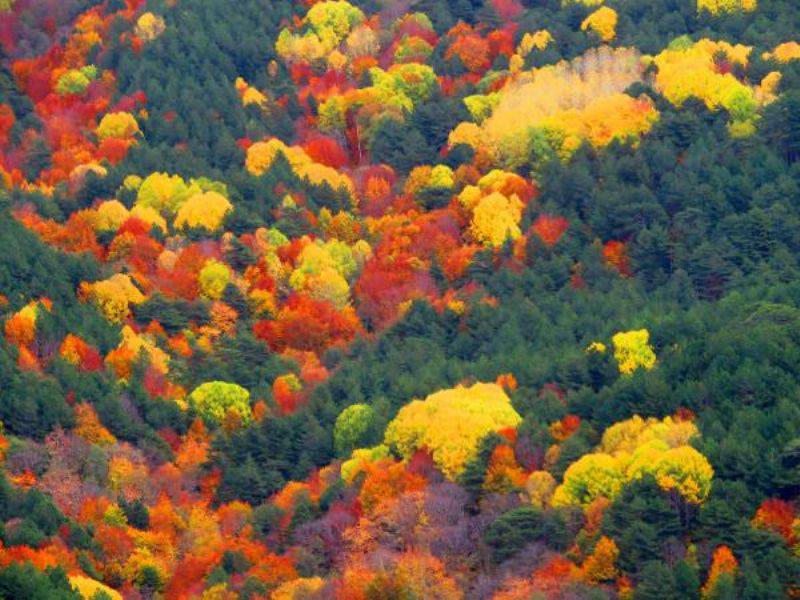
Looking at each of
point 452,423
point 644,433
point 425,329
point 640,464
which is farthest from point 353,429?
point 640,464

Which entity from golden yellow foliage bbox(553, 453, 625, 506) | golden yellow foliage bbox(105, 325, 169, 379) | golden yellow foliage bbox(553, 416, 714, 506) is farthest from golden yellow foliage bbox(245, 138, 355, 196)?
golden yellow foliage bbox(553, 453, 625, 506)

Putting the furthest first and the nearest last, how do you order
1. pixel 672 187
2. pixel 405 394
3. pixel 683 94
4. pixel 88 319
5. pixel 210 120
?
1. pixel 210 120
2. pixel 683 94
3. pixel 672 187
4. pixel 88 319
5. pixel 405 394

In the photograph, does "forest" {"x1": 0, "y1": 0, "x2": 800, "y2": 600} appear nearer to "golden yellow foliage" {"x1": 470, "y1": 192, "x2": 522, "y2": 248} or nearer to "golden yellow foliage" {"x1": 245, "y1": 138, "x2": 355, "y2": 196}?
"golden yellow foliage" {"x1": 470, "y1": 192, "x2": 522, "y2": 248}

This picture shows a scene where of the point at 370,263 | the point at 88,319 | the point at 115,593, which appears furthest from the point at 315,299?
the point at 115,593

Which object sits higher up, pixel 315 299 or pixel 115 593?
pixel 115 593

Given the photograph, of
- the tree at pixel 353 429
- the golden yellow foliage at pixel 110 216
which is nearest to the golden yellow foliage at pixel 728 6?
the golden yellow foliage at pixel 110 216

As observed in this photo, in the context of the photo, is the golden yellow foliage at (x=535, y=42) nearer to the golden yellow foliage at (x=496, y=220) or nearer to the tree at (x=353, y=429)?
the golden yellow foliage at (x=496, y=220)

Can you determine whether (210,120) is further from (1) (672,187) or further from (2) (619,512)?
(2) (619,512)
